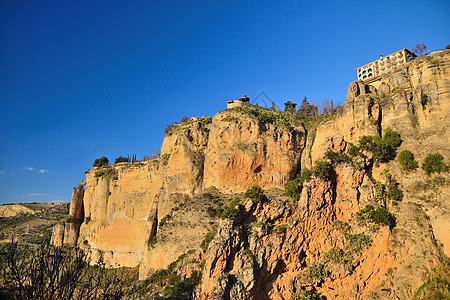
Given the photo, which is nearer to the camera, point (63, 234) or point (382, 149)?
point (382, 149)

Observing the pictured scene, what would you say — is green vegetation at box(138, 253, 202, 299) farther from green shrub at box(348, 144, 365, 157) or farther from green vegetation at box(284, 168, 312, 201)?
green shrub at box(348, 144, 365, 157)

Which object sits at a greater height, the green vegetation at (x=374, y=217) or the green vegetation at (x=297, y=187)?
the green vegetation at (x=297, y=187)

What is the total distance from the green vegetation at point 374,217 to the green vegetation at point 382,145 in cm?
456

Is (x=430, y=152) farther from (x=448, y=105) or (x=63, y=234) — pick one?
(x=63, y=234)

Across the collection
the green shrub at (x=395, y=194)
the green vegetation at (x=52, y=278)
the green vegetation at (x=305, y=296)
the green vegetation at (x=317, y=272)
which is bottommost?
the green vegetation at (x=305, y=296)

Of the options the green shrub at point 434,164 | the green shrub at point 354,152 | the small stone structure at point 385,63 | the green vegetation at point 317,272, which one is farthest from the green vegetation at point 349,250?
the small stone structure at point 385,63

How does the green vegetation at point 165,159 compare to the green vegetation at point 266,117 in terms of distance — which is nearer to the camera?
the green vegetation at point 266,117

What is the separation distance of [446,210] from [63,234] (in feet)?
154

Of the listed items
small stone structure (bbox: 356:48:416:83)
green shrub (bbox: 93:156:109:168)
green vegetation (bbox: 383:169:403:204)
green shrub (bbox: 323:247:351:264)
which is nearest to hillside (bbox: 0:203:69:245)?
green shrub (bbox: 93:156:109:168)

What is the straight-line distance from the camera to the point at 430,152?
89.7 ft

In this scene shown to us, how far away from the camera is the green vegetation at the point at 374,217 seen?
25.2m

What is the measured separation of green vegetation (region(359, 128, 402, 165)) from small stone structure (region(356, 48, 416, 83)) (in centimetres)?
1789

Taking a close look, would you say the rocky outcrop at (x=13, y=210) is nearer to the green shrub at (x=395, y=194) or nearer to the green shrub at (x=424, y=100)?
the green shrub at (x=395, y=194)

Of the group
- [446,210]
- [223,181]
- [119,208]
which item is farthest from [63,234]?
[446,210]
